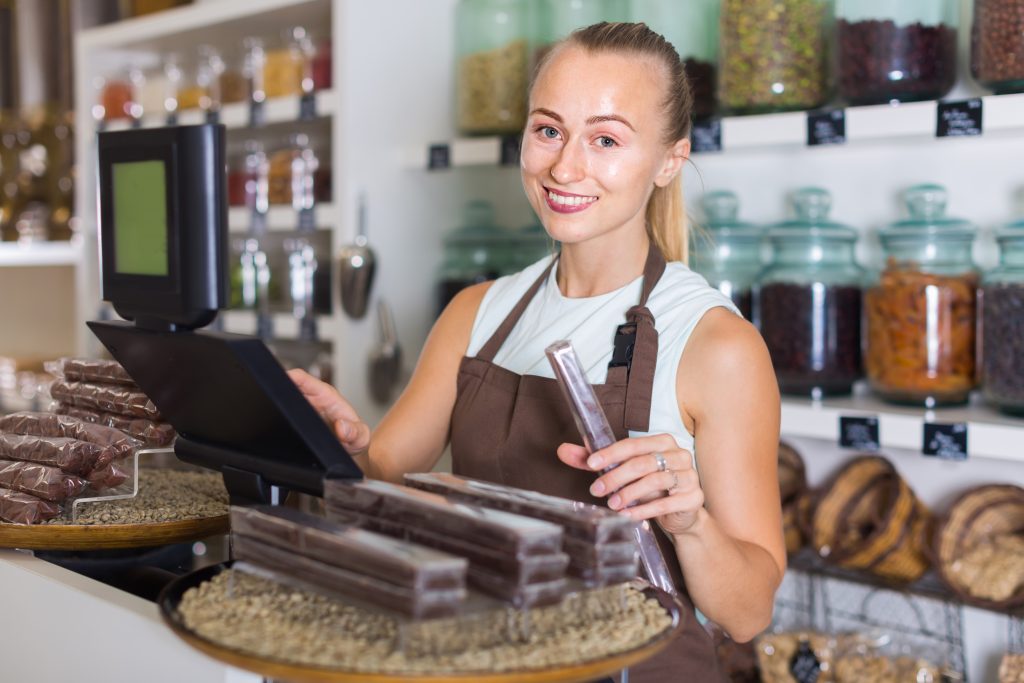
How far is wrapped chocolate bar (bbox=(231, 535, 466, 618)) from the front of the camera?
0.84 m

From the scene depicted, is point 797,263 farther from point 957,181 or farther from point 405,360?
point 405,360

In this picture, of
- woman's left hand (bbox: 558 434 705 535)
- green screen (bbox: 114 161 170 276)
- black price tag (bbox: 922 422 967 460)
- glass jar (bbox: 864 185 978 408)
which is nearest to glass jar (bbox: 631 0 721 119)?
glass jar (bbox: 864 185 978 408)

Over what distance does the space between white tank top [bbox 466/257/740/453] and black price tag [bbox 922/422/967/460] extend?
1.74ft

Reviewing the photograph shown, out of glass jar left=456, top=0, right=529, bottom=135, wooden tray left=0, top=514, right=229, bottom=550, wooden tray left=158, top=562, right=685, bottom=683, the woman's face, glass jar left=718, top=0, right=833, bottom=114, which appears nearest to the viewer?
wooden tray left=158, top=562, right=685, bottom=683

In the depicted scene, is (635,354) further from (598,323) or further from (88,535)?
(88,535)

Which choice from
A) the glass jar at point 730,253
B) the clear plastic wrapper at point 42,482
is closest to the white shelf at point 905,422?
the glass jar at point 730,253

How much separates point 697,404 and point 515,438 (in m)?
0.24

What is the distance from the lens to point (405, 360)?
2.65 meters

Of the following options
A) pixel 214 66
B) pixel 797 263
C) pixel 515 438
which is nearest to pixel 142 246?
pixel 515 438

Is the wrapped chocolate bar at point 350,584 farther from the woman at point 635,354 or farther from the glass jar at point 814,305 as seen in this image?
the glass jar at point 814,305

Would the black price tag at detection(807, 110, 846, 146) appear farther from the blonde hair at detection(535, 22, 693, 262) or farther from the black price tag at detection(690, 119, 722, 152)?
the blonde hair at detection(535, 22, 693, 262)

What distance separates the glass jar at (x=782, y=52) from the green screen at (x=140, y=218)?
1.26 m

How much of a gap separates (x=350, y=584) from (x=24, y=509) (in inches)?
24.2

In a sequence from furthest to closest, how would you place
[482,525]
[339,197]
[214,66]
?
[214,66] → [339,197] → [482,525]
